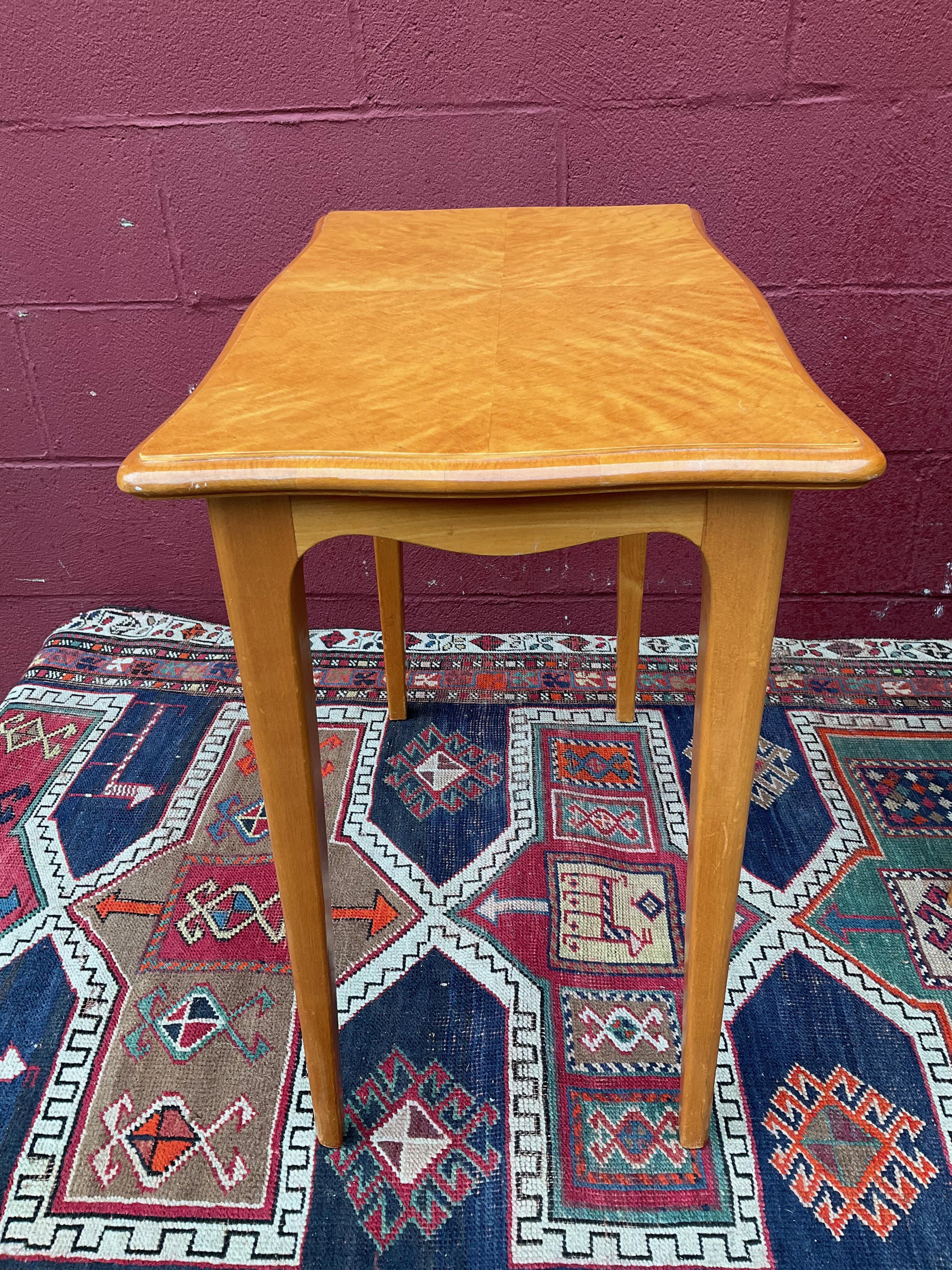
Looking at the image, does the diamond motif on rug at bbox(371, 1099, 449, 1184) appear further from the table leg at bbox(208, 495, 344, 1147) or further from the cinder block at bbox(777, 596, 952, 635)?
the cinder block at bbox(777, 596, 952, 635)

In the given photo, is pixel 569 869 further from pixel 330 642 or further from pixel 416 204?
pixel 416 204

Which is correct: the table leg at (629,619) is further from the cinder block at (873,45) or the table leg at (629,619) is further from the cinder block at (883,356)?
the cinder block at (873,45)

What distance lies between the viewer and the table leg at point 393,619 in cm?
131

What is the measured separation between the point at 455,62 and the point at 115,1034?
1.33m

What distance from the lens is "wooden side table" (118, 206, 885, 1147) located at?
602 millimetres

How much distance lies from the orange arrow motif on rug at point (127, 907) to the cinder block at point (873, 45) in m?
1.41

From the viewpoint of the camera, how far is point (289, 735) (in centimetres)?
73

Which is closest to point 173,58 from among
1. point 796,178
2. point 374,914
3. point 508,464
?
point 796,178

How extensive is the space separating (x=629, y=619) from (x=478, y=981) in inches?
22.9

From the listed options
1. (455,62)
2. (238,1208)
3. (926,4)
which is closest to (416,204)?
(455,62)

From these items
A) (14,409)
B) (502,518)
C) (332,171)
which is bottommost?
(14,409)

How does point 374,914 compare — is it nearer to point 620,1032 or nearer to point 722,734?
point 620,1032

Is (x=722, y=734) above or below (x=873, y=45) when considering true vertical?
below

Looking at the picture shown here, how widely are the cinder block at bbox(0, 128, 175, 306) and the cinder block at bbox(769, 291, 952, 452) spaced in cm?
97
